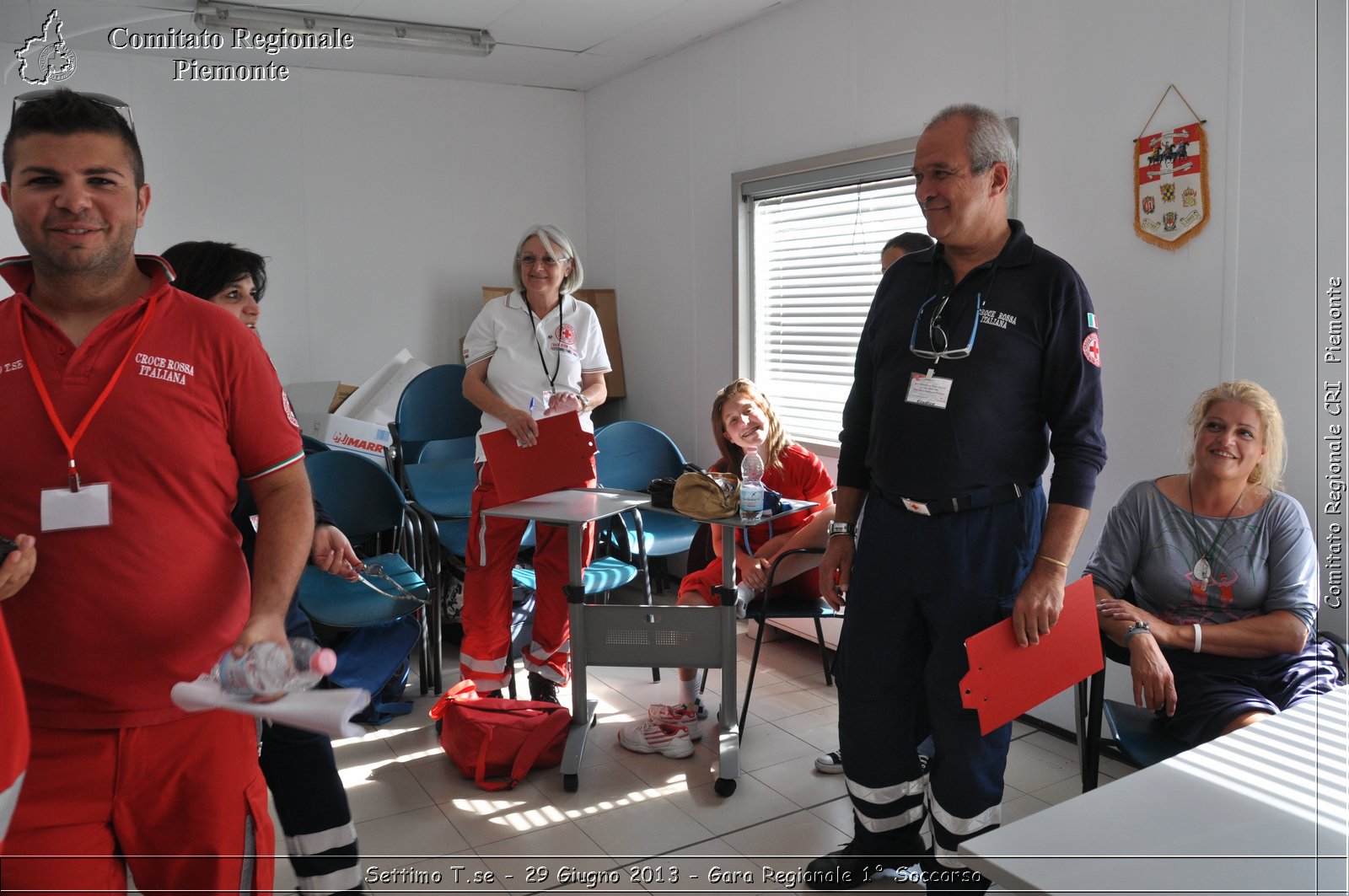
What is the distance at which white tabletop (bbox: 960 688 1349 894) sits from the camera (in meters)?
1.19

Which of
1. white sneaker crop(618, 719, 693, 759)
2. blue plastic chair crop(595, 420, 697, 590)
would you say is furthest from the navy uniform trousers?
blue plastic chair crop(595, 420, 697, 590)

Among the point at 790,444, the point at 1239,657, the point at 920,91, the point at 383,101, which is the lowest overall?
the point at 1239,657

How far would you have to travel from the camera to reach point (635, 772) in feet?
10.9

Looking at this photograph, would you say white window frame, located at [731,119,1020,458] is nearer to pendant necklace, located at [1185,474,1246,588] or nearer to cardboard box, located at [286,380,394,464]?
pendant necklace, located at [1185,474,1246,588]

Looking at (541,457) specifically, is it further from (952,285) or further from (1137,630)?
(1137,630)

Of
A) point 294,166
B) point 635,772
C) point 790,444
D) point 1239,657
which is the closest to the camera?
point 1239,657

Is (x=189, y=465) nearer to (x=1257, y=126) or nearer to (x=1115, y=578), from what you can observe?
(x=1115, y=578)

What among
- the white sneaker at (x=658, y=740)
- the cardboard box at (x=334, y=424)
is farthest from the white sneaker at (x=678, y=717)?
the cardboard box at (x=334, y=424)

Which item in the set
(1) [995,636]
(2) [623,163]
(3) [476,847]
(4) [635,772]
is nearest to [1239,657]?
(1) [995,636]

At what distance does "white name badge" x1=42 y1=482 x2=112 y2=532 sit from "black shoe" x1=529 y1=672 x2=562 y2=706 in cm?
255

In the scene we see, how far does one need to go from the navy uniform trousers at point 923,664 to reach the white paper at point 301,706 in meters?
1.37

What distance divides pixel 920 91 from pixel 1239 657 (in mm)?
2493

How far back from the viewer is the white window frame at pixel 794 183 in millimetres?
4094

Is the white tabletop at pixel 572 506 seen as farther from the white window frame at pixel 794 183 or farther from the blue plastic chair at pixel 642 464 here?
the white window frame at pixel 794 183
